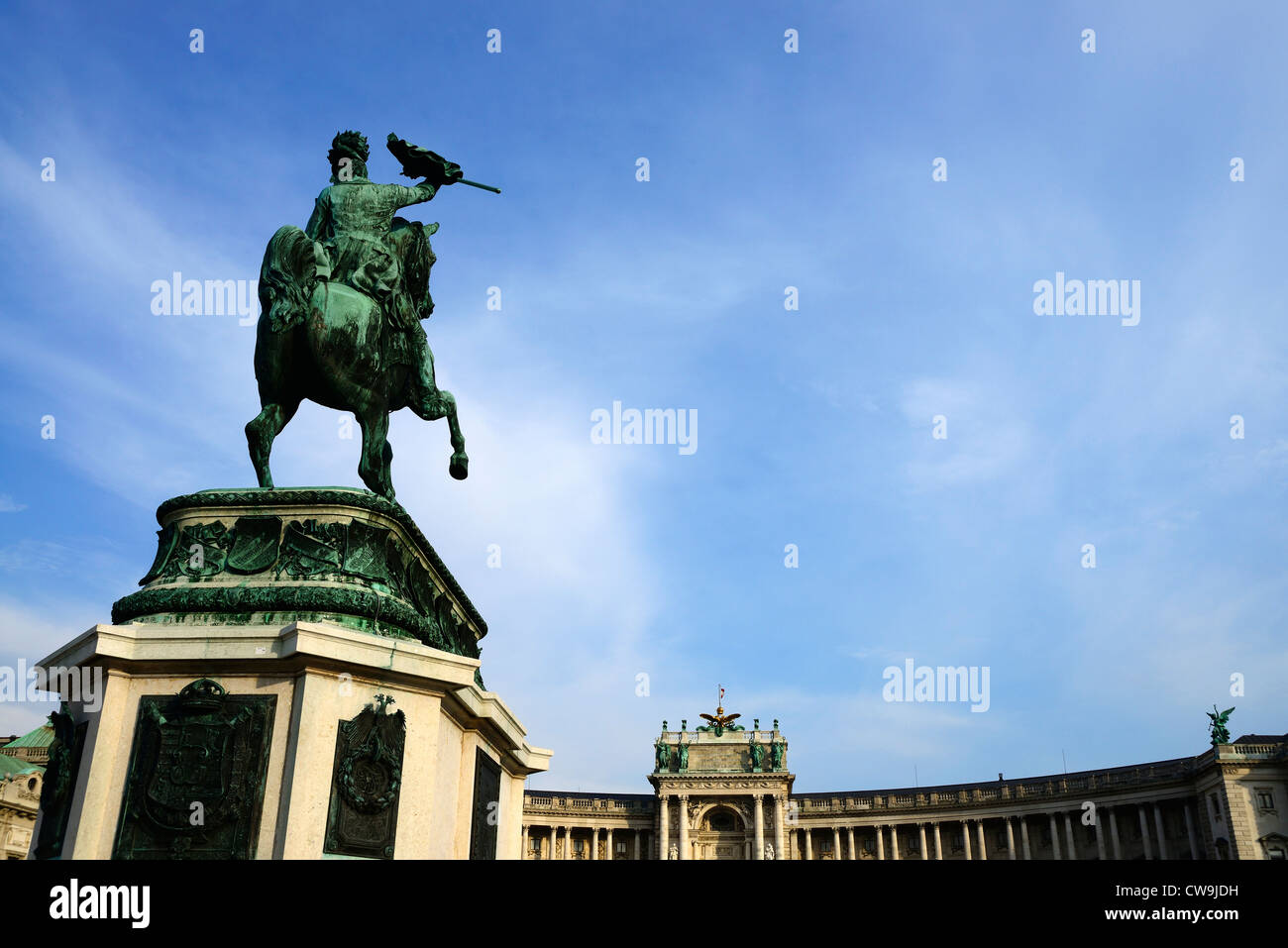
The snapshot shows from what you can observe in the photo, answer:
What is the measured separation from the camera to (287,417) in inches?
393

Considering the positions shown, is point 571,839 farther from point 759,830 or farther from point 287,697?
point 287,697

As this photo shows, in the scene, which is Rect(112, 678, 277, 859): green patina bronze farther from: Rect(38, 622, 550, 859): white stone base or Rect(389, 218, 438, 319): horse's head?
Rect(389, 218, 438, 319): horse's head

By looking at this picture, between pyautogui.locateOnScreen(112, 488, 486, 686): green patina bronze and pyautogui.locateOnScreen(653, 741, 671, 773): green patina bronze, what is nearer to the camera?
pyautogui.locateOnScreen(112, 488, 486, 686): green patina bronze

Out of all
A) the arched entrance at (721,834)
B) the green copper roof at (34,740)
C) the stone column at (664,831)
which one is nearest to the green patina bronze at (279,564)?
the green copper roof at (34,740)

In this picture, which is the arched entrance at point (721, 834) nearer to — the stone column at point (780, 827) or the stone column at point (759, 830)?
the stone column at point (759, 830)

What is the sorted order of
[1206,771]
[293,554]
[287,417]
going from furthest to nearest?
[1206,771] → [287,417] → [293,554]

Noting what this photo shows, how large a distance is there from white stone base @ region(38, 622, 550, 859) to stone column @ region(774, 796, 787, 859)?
278ft

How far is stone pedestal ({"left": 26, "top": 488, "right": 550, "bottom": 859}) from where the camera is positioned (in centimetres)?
763

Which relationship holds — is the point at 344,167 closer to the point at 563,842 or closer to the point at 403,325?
the point at 403,325

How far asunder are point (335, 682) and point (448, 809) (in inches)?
70.4

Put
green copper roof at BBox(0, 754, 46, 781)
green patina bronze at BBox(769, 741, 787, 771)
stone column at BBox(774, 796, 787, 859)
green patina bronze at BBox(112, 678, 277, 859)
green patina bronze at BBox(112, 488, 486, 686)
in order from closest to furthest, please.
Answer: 1. green patina bronze at BBox(112, 678, 277, 859)
2. green patina bronze at BBox(112, 488, 486, 686)
3. green copper roof at BBox(0, 754, 46, 781)
4. stone column at BBox(774, 796, 787, 859)
5. green patina bronze at BBox(769, 741, 787, 771)

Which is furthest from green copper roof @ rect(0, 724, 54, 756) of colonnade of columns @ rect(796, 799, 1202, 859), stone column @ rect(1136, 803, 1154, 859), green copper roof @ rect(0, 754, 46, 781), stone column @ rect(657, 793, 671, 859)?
stone column @ rect(1136, 803, 1154, 859)

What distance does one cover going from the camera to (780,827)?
290 ft
